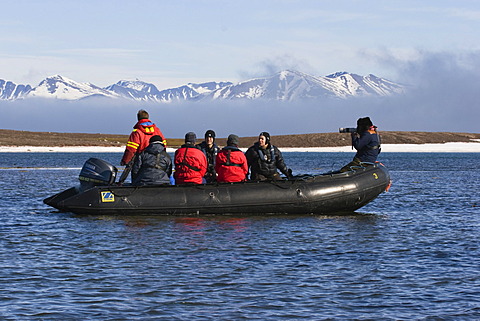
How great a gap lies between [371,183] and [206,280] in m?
9.38

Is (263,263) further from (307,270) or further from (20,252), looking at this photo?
(20,252)

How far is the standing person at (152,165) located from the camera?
16891 millimetres

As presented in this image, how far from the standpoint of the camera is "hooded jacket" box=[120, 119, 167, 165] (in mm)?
17125

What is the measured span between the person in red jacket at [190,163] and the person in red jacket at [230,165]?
422mm

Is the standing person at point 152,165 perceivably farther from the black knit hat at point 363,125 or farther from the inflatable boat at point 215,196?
the black knit hat at point 363,125

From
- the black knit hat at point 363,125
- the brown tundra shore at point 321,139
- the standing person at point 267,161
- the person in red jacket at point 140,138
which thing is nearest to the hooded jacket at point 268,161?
the standing person at point 267,161

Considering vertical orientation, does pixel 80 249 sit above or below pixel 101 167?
below

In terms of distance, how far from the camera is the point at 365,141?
18.7 meters

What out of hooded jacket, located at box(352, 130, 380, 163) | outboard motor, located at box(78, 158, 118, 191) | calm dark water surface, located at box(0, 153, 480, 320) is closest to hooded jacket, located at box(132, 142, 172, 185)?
outboard motor, located at box(78, 158, 118, 191)

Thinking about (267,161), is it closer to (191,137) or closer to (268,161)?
(268,161)

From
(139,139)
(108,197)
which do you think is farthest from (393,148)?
(108,197)

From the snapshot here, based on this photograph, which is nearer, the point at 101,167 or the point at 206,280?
the point at 206,280

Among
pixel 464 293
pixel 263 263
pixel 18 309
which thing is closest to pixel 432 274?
pixel 464 293

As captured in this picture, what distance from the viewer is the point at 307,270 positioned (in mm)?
10836
